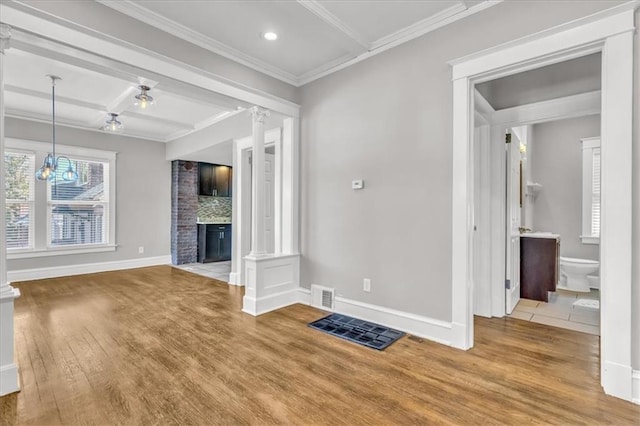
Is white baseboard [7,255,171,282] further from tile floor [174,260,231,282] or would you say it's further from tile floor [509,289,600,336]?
tile floor [509,289,600,336]

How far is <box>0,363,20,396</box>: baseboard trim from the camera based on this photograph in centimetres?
195

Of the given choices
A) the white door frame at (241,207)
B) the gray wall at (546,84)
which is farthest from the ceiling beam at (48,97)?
the gray wall at (546,84)

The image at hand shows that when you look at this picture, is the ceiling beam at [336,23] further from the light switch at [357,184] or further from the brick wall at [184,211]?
the brick wall at [184,211]

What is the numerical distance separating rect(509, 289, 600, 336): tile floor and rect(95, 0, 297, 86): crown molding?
383 cm

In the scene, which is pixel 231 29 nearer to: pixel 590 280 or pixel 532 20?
pixel 532 20

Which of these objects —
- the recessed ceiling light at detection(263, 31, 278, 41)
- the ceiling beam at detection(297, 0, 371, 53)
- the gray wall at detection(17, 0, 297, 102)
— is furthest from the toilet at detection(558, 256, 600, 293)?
the recessed ceiling light at detection(263, 31, 278, 41)

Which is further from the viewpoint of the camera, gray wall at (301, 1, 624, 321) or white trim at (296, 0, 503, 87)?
gray wall at (301, 1, 624, 321)

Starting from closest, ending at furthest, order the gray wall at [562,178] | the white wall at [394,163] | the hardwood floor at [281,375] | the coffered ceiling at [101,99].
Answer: the hardwood floor at [281,375] < the white wall at [394,163] < the coffered ceiling at [101,99] < the gray wall at [562,178]

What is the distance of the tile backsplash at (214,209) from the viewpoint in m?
7.54

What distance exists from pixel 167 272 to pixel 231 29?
4.73 meters

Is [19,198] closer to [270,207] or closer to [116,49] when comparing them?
[270,207]

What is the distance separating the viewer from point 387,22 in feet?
9.13

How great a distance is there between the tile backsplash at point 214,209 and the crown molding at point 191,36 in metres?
4.62

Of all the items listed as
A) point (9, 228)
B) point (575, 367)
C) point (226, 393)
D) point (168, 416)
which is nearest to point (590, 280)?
point (575, 367)
